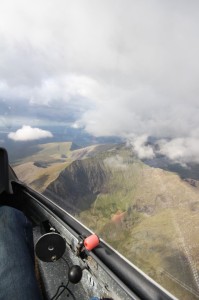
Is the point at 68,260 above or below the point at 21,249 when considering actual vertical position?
below

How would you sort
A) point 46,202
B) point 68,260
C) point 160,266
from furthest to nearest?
point 160,266 → point 46,202 → point 68,260

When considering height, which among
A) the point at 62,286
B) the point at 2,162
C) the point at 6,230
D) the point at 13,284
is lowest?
the point at 62,286

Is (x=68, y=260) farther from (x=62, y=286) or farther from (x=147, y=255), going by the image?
(x=147, y=255)

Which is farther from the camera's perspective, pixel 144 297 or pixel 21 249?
pixel 21 249

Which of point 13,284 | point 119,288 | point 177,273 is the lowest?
point 177,273

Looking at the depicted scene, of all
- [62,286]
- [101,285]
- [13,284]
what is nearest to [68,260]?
[62,286]

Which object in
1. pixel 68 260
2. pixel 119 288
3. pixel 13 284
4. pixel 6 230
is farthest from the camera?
pixel 68 260

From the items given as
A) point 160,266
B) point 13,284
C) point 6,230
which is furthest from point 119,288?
point 160,266

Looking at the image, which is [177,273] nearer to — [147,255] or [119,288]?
[147,255]

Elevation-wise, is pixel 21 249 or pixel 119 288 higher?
pixel 21 249
